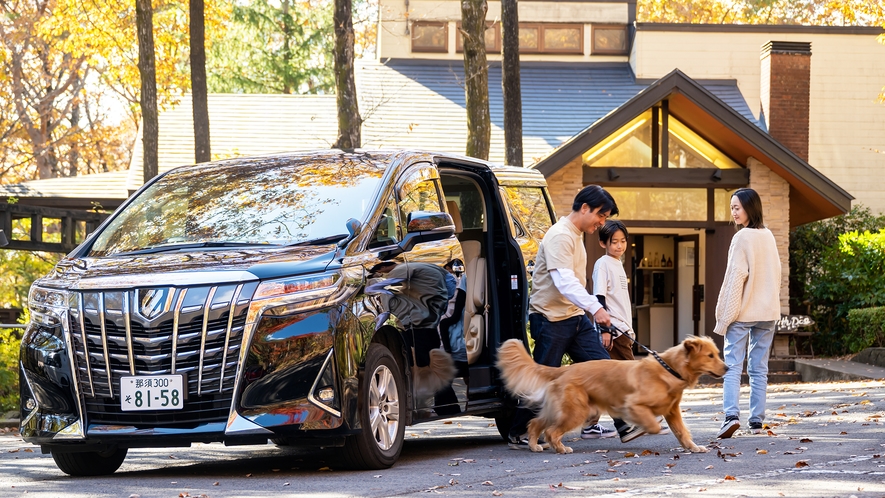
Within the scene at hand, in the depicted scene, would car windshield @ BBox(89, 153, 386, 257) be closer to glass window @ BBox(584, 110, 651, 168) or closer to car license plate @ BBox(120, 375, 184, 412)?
car license plate @ BBox(120, 375, 184, 412)

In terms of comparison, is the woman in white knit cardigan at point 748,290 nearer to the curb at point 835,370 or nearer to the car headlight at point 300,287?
the car headlight at point 300,287

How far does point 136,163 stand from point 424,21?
855cm

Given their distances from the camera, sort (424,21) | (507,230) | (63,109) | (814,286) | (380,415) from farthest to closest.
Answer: (63,109), (424,21), (814,286), (507,230), (380,415)

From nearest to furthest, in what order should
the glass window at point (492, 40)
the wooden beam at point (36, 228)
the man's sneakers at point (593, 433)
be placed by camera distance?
the man's sneakers at point (593, 433)
the wooden beam at point (36, 228)
the glass window at point (492, 40)

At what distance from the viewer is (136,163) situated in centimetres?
2661

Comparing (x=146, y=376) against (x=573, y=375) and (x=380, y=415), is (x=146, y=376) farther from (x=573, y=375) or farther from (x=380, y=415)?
(x=573, y=375)

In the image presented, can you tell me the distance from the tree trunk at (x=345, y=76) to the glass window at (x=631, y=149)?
23.0 feet

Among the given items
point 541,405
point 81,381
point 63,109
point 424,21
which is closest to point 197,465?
point 81,381

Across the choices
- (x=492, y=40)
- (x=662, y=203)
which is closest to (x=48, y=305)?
(x=662, y=203)

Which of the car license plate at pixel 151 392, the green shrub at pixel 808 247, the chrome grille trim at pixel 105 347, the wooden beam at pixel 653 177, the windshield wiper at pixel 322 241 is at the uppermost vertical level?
the windshield wiper at pixel 322 241

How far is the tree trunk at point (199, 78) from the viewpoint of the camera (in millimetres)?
20078

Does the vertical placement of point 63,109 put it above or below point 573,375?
above

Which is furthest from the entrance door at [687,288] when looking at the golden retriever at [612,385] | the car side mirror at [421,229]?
the car side mirror at [421,229]

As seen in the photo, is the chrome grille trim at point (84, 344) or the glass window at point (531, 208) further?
the glass window at point (531, 208)
